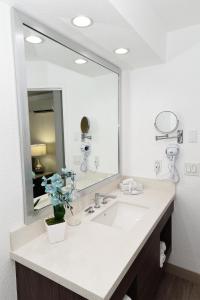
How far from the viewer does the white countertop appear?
2.89ft

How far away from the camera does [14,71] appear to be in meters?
1.10

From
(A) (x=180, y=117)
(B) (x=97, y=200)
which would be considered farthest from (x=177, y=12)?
(B) (x=97, y=200)

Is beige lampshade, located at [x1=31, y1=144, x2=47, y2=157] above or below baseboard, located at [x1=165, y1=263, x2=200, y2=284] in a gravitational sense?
above

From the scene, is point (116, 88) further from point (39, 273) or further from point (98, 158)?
point (39, 273)

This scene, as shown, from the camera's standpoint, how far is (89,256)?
41.4 inches

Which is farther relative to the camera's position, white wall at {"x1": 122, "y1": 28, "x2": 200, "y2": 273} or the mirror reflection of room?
white wall at {"x1": 122, "y1": 28, "x2": 200, "y2": 273}

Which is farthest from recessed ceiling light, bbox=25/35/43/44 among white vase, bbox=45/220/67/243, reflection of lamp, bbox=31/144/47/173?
white vase, bbox=45/220/67/243

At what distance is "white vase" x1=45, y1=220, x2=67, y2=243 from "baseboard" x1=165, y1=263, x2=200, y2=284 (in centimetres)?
150

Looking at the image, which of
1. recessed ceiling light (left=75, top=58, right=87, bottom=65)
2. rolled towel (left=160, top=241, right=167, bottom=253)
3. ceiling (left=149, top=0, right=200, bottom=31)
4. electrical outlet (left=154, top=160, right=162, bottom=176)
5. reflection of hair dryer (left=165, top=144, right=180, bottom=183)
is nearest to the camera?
ceiling (left=149, top=0, right=200, bottom=31)

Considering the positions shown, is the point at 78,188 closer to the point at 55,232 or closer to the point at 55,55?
the point at 55,232

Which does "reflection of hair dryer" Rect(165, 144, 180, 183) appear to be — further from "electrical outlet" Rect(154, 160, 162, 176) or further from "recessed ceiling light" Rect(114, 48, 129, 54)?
"recessed ceiling light" Rect(114, 48, 129, 54)

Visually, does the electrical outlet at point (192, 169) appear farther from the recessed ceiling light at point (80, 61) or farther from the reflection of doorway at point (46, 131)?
the recessed ceiling light at point (80, 61)

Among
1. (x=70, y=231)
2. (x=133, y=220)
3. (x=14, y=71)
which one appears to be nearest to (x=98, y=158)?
(x=133, y=220)

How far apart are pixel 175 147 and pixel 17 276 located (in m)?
1.60
